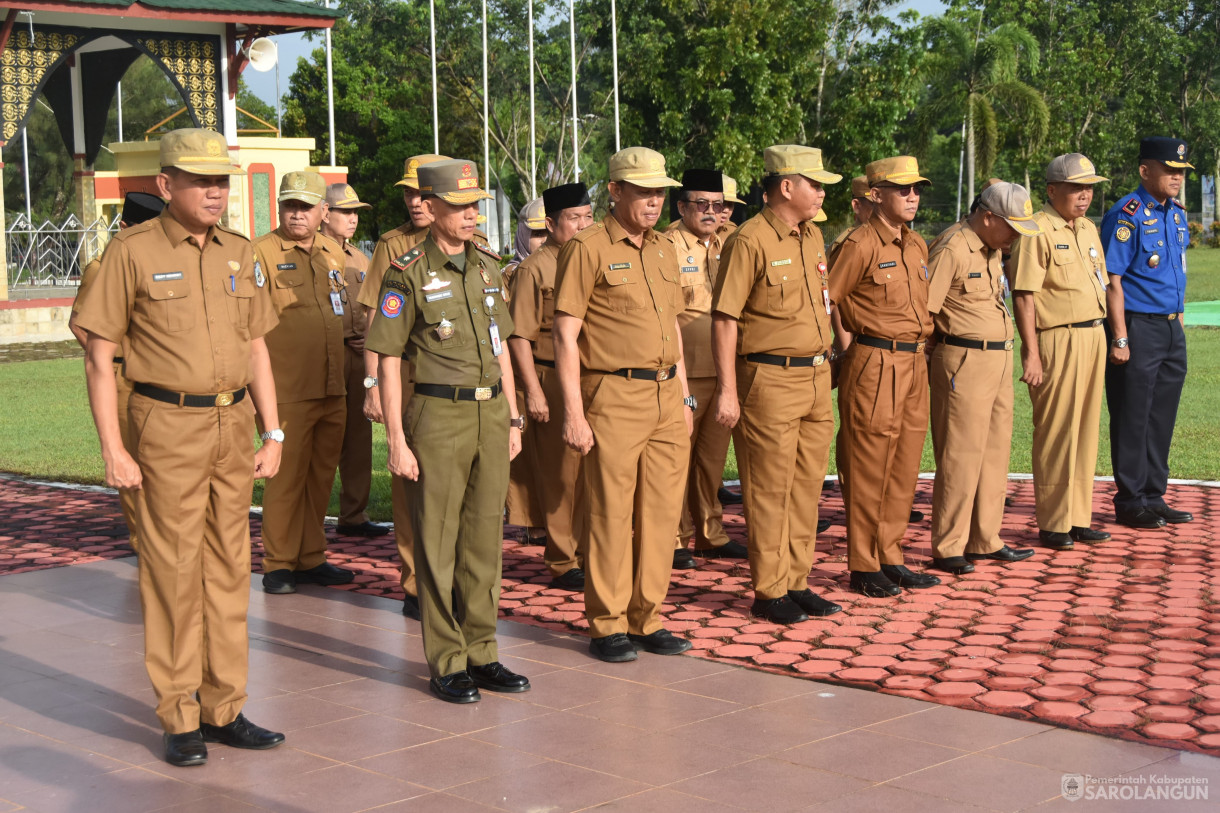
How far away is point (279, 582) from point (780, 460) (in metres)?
2.65

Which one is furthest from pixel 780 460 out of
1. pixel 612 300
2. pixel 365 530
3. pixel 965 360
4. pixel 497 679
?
pixel 365 530

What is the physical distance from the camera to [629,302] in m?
5.81

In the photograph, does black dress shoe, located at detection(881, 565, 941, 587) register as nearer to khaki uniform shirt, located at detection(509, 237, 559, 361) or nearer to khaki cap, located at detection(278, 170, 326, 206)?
khaki uniform shirt, located at detection(509, 237, 559, 361)

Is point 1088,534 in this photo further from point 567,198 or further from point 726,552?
point 567,198

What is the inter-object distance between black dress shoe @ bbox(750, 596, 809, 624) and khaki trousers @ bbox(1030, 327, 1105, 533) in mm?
2162

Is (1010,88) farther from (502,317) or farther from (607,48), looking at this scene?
(502,317)

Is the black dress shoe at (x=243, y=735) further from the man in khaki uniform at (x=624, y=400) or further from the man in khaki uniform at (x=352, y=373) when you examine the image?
the man in khaki uniform at (x=352, y=373)

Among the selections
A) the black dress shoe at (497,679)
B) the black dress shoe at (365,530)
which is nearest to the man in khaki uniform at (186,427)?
the black dress shoe at (497,679)

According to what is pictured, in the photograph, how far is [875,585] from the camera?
6.80 metres

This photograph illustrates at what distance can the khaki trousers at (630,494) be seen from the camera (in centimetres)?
576

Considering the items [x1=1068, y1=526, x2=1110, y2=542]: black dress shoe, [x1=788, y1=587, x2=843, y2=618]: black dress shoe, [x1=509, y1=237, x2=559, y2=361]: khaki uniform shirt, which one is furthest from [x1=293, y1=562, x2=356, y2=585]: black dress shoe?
A: [x1=1068, y1=526, x2=1110, y2=542]: black dress shoe

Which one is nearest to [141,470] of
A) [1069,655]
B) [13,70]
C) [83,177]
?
[1069,655]

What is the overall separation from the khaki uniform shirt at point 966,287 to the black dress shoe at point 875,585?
4.52 feet

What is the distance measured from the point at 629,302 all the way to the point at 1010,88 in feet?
130
